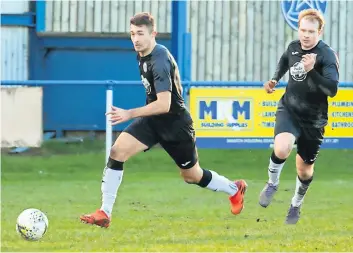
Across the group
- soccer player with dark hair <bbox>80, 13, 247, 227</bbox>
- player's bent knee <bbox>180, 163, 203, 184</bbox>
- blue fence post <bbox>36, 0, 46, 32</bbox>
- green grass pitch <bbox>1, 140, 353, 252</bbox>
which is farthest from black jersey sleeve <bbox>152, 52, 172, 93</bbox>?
blue fence post <bbox>36, 0, 46, 32</bbox>

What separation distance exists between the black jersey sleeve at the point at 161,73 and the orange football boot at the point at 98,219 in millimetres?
1252

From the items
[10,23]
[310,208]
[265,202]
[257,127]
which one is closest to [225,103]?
[257,127]

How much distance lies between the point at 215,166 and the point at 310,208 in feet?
19.1

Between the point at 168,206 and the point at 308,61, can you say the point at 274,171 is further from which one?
the point at 168,206

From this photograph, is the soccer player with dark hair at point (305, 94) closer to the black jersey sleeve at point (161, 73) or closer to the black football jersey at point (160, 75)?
the black football jersey at point (160, 75)

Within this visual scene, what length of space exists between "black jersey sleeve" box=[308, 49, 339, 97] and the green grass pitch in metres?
1.38

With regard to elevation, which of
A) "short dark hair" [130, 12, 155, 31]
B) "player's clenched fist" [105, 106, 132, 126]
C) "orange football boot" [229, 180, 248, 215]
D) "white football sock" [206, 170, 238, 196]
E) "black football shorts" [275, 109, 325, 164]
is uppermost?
"short dark hair" [130, 12, 155, 31]

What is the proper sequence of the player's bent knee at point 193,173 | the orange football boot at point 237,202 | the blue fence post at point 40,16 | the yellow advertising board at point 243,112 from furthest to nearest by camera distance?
1. the blue fence post at point 40,16
2. the yellow advertising board at point 243,112
3. the orange football boot at point 237,202
4. the player's bent knee at point 193,173

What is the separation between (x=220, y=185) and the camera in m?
9.69

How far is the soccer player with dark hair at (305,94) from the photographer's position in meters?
9.12

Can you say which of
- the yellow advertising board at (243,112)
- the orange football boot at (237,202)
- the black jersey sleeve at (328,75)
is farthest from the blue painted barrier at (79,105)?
the black jersey sleeve at (328,75)

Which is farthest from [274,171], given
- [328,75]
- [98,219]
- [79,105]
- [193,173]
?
[79,105]

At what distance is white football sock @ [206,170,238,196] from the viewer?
31.6 feet

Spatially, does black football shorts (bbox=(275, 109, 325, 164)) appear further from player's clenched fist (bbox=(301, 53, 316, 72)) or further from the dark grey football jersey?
player's clenched fist (bbox=(301, 53, 316, 72))
